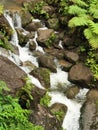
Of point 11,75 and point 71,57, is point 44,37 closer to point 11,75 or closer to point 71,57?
point 71,57

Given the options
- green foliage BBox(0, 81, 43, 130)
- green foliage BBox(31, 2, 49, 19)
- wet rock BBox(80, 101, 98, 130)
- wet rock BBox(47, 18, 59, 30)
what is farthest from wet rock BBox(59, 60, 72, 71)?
green foliage BBox(0, 81, 43, 130)

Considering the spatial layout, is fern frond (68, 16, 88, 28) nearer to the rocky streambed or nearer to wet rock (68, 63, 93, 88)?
the rocky streambed

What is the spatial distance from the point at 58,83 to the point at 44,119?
11.0 feet

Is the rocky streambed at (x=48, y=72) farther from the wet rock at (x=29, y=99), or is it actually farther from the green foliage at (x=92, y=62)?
the green foliage at (x=92, y=62)

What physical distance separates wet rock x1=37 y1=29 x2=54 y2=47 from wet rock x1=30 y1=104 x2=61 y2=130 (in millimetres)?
4499

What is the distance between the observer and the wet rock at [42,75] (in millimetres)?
9641

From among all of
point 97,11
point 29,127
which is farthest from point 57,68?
point 29,127

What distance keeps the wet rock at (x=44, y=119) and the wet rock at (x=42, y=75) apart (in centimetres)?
230

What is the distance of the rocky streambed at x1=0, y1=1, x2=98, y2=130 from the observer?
762cm

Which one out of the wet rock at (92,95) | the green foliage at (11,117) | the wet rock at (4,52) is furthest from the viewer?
the wet rock at (92,95)

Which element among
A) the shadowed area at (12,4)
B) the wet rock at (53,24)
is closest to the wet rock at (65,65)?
the wet rock at (53,24)

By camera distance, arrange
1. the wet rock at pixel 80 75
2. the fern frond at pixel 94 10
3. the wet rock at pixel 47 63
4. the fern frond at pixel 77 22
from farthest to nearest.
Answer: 1. the fern frond at pixel 94 10
2. the fern frond at pixel 77 22
3. the wet rock at pixel 47 63
4. the wet rock at pixel 80 75

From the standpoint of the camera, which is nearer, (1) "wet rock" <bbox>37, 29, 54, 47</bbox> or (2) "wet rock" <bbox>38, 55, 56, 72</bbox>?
(2) "wet rock" <bbox>38, 55, 56, 72</bbox>

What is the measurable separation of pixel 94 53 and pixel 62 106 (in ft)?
9.13
